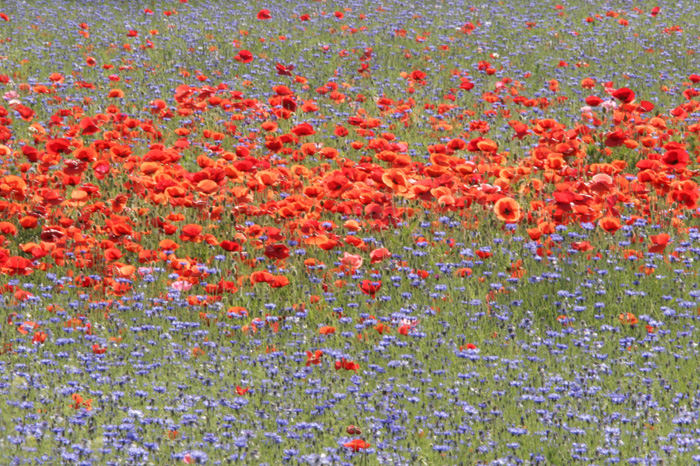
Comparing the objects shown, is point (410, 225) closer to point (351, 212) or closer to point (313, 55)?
point (351, 212)

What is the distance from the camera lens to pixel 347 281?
20.2 ft

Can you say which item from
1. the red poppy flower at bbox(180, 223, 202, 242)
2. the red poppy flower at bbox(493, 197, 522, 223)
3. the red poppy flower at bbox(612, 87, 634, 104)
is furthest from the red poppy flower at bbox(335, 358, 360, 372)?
the red poppy flower at bbox(612, 87, 634, 104)

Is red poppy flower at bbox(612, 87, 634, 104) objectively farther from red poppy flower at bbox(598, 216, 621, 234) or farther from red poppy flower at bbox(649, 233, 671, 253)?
red poppy flower at bbox(598, 216, 621, 234)

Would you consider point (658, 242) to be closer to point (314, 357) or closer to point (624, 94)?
point (624, 94)

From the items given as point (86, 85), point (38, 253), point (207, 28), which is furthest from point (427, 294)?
point (207, 28)

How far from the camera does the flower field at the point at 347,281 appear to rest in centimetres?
427

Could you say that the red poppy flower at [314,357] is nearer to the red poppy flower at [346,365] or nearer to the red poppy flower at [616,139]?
the red poppy flower at [346,365]

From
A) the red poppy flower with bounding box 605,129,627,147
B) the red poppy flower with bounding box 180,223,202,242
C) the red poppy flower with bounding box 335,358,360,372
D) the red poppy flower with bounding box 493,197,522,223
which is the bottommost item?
the red poppy flower with bounding box 180,223,202,242

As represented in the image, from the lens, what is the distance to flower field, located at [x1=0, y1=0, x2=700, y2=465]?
427cm

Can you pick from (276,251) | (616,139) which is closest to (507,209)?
(616,139)

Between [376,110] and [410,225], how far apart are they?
3.13 meters

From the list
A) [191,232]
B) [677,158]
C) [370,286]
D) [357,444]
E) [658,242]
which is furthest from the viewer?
[677,158]

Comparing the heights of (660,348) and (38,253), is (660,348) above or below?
above

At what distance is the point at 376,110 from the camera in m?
9.99
